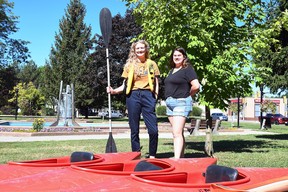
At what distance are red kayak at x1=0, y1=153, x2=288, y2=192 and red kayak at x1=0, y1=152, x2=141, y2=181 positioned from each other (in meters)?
0.18

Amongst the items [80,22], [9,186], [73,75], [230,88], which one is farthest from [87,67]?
[9,186]

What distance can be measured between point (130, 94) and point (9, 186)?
11.7 feet

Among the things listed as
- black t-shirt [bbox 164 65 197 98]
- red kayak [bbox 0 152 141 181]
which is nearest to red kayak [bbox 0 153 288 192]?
red kayak [bbox 0 152 141 181]

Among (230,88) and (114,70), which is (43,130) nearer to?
(230,88)

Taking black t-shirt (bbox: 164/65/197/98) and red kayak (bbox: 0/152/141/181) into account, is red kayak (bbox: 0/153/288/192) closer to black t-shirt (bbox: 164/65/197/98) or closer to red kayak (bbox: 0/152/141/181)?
red kayak (bbox: 0/152/141/181)

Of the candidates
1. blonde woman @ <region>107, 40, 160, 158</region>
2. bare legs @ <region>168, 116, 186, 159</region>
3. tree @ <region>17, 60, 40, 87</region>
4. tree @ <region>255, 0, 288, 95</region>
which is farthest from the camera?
tree @ <region>17, 60, 40, 87</region>

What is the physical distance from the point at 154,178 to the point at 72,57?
51.2m

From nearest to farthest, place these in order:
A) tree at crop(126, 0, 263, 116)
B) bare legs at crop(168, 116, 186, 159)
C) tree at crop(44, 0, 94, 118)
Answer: bare legs at crop(168, 116, 186, 159) < tree at crop(126, 0, 263, 116) < tree at crop(44, 0, 94, 118)

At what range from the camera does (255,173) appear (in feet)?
12.3

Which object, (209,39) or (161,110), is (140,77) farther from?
(161,110)

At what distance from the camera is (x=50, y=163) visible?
470 centimetres

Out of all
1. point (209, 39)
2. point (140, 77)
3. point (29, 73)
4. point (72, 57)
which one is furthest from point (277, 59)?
point (29, 73)

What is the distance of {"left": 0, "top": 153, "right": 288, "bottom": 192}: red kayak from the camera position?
123 inches

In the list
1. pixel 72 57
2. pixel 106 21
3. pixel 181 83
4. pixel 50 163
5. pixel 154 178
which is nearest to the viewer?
pixel 154 178
